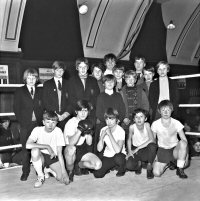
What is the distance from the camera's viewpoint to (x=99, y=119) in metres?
3.31

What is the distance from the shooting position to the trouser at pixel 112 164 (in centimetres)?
304

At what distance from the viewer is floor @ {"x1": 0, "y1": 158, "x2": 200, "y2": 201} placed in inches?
93.2

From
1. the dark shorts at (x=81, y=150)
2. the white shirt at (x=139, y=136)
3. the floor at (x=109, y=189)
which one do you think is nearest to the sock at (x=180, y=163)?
the floor at (x=109, y=189)

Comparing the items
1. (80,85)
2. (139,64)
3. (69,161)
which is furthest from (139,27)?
(69,161)

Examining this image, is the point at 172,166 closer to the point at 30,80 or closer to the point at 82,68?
the point at 82,68

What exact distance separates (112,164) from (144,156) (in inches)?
14.1

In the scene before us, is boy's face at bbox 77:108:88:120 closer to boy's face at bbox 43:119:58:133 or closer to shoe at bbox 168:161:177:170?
boy's face at bbox 43:119:58:133

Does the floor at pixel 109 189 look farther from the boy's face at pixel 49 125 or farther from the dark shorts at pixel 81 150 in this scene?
the boy's face at pixel 49 125

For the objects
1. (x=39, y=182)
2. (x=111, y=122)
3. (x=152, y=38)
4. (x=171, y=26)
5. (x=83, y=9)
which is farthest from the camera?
(x=152, y=38)

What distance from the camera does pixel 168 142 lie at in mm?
3207

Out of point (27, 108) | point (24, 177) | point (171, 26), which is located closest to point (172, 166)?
point (24, 177)

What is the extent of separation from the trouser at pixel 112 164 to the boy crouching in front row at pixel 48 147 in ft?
1.29

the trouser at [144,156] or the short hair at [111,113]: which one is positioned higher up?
the short hair at [111,113]

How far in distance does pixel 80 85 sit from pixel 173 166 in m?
1.39
